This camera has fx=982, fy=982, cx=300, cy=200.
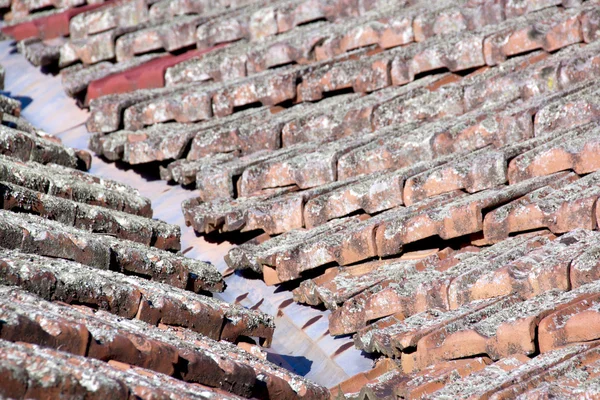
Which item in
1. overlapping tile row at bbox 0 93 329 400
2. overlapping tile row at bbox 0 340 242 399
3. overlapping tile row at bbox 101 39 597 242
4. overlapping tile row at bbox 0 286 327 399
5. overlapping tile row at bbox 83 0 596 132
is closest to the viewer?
overlapping tile row at bbox 0 340 242 399

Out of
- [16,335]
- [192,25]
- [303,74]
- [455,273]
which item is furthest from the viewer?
[192,25]

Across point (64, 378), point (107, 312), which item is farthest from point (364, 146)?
point (64, 378)

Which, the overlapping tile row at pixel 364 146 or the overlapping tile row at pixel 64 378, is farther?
the overlapping tile row at pixel 364 146

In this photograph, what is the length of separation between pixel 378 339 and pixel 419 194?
1006 millimetres

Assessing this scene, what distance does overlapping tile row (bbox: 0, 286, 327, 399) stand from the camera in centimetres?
252

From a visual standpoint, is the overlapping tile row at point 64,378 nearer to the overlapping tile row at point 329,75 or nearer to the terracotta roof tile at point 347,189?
the terracotta roof tile at point 347,189

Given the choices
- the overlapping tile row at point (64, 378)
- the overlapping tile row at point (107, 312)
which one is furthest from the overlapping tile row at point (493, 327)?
the overlapping tile row at point (64, 378)

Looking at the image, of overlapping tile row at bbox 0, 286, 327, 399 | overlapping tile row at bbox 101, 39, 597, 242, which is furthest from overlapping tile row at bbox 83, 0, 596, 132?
overlapping tile row at bbox 0, 286, 327, 399

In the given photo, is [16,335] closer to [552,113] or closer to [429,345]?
[429,345]

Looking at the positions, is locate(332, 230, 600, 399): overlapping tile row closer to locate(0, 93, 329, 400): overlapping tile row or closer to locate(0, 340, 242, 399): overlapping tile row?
locate(0, 93, 329, 400): overlapping tile row

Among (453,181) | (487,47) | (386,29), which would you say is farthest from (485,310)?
(386,29)

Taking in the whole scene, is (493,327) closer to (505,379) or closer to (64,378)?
(505,379)

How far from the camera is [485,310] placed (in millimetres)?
3203

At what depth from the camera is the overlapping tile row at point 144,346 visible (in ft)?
8.27
